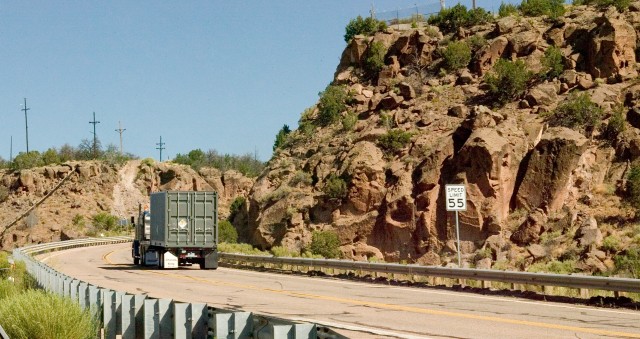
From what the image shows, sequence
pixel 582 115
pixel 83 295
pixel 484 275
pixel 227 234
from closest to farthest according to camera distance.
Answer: pixel 83 295
pixel 484 275
pixel 582 115
pixel 227 234

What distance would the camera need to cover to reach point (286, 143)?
61.2 m

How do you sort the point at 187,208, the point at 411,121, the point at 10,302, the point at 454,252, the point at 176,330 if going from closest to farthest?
the point at 176,330
the point at 10,302
the point at 187,208
the point at 454,252
the point at 411,121

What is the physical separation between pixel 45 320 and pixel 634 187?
3188 cm

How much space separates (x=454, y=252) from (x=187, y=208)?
1286cm

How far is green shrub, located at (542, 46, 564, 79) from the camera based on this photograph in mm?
49281

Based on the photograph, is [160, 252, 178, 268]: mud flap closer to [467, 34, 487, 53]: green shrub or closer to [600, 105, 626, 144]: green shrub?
[600, 105, 626, 144]: green shrub

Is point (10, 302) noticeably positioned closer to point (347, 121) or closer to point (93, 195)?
point (347, 121)

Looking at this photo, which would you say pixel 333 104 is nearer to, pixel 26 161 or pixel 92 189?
pixel 92 189

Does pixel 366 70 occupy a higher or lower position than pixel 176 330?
higher

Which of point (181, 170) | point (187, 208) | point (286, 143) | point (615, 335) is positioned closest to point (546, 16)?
point (286, 143)

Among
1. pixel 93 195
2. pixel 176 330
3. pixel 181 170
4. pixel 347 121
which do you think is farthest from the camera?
pixel 181 170

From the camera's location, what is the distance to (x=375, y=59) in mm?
60344

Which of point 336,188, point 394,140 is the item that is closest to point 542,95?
point 394,140

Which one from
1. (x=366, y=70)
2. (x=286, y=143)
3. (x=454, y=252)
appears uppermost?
(x=366, y=70)
